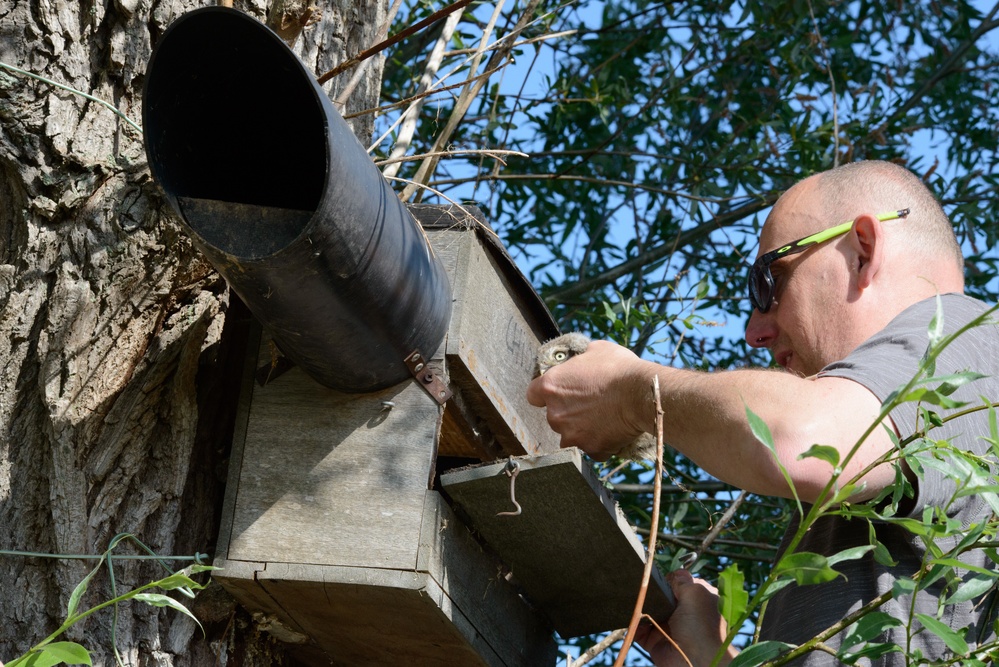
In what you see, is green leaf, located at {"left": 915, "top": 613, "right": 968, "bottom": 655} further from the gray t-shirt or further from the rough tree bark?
the rough tree bark

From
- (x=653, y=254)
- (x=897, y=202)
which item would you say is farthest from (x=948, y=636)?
(x=653, y=254)

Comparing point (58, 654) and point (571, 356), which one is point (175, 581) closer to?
point (58, 654)

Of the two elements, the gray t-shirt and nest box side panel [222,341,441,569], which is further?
nest box side panel [222,341,441,569]

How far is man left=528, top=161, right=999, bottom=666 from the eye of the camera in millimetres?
1815

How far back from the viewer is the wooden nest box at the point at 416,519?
199cm

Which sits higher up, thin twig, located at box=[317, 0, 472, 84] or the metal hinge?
thin twig, located at box=[317, 0, 472, 84]

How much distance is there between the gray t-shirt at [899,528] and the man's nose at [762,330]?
42 centimetres

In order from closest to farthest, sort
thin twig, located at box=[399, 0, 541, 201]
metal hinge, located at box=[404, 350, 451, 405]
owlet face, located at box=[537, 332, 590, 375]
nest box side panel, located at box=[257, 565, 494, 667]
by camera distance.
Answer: nest box side panel, located at box=[257, 565, 494, 667] < metal hinge, located at box=[404, 350, 451, 405] < owlet face, located at box=[537, 332, 590, 375] < thin twig, located at box=[399, 0, 541, 201]

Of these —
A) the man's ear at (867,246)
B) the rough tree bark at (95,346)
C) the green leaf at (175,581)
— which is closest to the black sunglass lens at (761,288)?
the man's ear at (867,246)

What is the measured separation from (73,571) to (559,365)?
36.7 inches

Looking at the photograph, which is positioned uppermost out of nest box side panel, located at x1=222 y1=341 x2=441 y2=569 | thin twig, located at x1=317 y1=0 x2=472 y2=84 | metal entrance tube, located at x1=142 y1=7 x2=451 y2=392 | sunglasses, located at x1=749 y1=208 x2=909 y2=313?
thin twig, located at x1=317 y1=0 x2=472 y2=84

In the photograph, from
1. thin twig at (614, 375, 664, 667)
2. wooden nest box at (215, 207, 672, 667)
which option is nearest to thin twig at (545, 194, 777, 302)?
wooden nest box at (215, 207, 672, 667)

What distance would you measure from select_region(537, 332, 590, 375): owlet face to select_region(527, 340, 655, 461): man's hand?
0.05 meters

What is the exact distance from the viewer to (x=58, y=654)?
1.36 m
